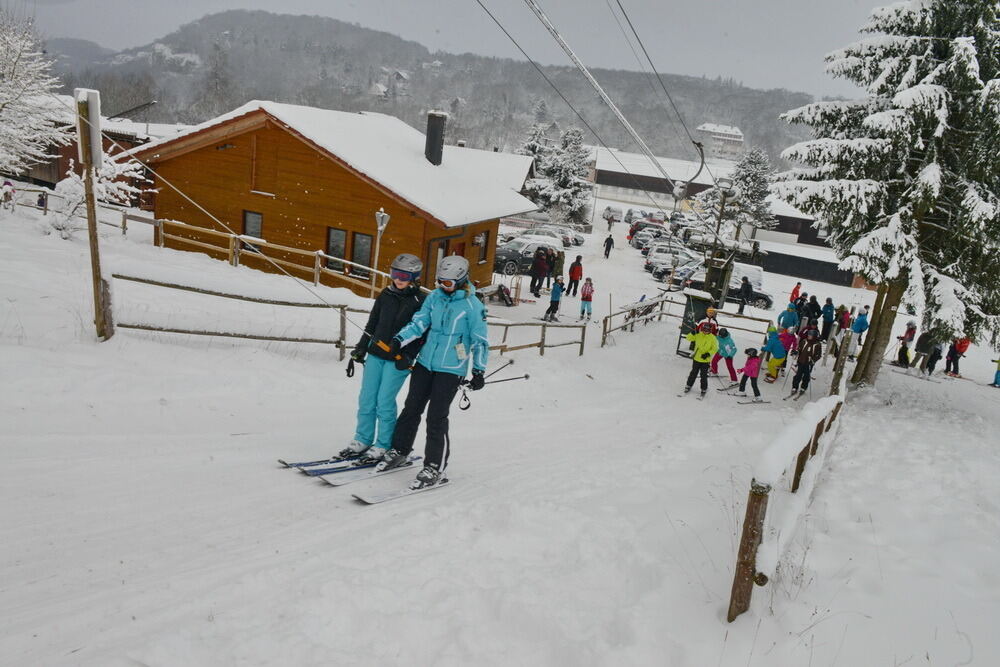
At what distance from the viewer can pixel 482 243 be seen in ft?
82.9

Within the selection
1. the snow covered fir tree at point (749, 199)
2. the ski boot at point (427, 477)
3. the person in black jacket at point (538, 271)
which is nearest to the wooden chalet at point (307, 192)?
the person in black jacket at point (538, 271)

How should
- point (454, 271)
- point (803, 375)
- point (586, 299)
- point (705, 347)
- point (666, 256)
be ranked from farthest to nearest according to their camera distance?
point (666, 256) < point (586, 299) < point (803, 375) < point (705, 347) < point (454, 271)

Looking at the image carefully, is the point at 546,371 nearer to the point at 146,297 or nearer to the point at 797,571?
the point at 146,297

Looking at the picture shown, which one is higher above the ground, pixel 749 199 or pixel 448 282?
pixel 749 199

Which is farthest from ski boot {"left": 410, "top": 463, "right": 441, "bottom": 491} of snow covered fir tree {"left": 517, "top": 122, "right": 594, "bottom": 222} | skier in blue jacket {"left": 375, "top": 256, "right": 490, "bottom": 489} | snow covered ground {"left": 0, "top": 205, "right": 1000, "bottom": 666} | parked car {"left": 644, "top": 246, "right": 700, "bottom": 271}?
snow covered fir tree {"left": 517, "top": 122, "right": 594, "bottom": 222}

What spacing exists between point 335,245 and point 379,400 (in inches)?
599

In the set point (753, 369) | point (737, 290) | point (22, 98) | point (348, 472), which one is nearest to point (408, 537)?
point (348, 472)

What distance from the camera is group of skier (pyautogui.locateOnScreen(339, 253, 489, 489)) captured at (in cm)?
579

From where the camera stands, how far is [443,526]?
15.8ft

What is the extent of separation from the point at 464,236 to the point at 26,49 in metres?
22.6

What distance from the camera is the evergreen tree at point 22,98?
24000mm

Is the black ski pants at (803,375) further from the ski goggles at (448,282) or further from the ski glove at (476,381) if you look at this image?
the ski goggles at (448,282)

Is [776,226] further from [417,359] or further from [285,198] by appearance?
[417,359]

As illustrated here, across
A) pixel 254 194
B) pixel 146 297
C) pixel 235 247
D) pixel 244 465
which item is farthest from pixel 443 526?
pixel 254 194
